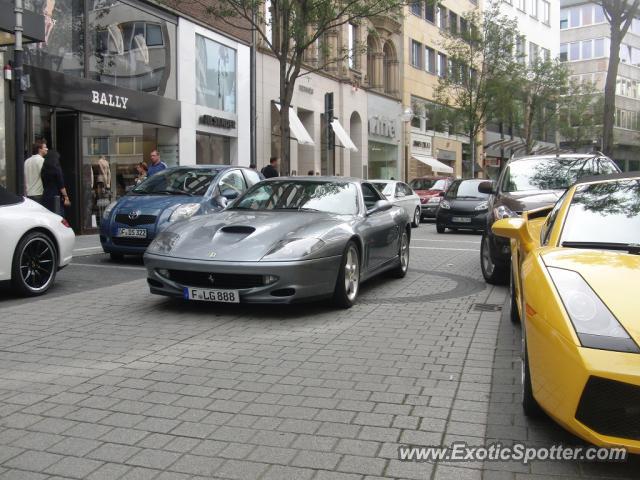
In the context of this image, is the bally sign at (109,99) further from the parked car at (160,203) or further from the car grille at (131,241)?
the car grille at (131,241)

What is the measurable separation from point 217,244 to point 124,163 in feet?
42.4

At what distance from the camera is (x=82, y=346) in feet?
17.4

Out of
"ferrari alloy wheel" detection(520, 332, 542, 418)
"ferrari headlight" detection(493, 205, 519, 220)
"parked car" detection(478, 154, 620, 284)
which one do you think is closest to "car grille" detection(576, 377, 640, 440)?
"ferrari alloy wheel" detection(520, 332, 542, 418)

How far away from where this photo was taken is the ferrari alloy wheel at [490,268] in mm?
8617

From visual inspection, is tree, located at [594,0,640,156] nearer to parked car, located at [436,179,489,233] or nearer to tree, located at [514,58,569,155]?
parked car, located at [436,179,489,233]

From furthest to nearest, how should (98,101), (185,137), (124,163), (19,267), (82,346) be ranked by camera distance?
(185,137) < (124,163) < (98,101) < (19,267) < (82,346)

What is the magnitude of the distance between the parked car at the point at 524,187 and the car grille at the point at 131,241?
485 centimetres

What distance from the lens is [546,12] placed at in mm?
60438

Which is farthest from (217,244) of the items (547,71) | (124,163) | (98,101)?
(547,71)

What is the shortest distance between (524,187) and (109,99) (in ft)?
38.1

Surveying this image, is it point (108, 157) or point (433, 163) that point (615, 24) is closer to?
point (108, 157)

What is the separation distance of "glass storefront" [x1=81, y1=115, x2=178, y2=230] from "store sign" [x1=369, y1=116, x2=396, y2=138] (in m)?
17.2

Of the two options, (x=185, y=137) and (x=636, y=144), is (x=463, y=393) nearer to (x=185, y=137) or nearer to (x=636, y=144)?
(x=185, y=137)

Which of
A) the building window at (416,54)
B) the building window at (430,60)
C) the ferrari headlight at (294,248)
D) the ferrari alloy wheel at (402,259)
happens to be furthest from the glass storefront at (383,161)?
the ferrari headlight at (294,248)
